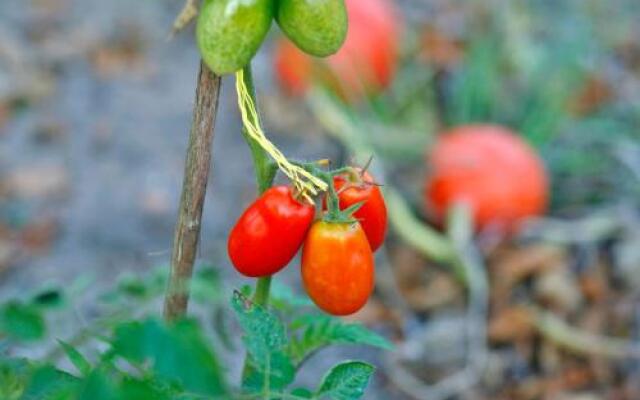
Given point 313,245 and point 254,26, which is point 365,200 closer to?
point 313,245

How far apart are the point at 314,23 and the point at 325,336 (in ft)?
1.10

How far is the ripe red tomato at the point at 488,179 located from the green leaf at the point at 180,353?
203 cm

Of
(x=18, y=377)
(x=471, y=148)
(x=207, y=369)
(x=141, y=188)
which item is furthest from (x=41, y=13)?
(x=207, y=369)

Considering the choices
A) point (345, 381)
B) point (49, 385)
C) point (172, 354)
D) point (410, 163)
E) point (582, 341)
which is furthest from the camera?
point (410, 163)

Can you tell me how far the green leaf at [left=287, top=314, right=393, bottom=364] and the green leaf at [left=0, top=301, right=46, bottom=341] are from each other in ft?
0.80

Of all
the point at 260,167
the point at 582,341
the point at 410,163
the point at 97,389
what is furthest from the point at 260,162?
the point at 410,163

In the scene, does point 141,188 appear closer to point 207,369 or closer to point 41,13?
point 41,13

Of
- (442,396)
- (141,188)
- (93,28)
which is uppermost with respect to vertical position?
(93,28)

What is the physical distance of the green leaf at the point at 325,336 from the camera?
1059 millimetres

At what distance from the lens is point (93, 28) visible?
3490 millimetres

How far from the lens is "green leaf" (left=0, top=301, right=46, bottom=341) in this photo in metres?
1.00

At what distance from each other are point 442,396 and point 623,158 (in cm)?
Result: 86

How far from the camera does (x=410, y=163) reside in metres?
2.89

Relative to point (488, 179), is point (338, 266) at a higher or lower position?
lower
